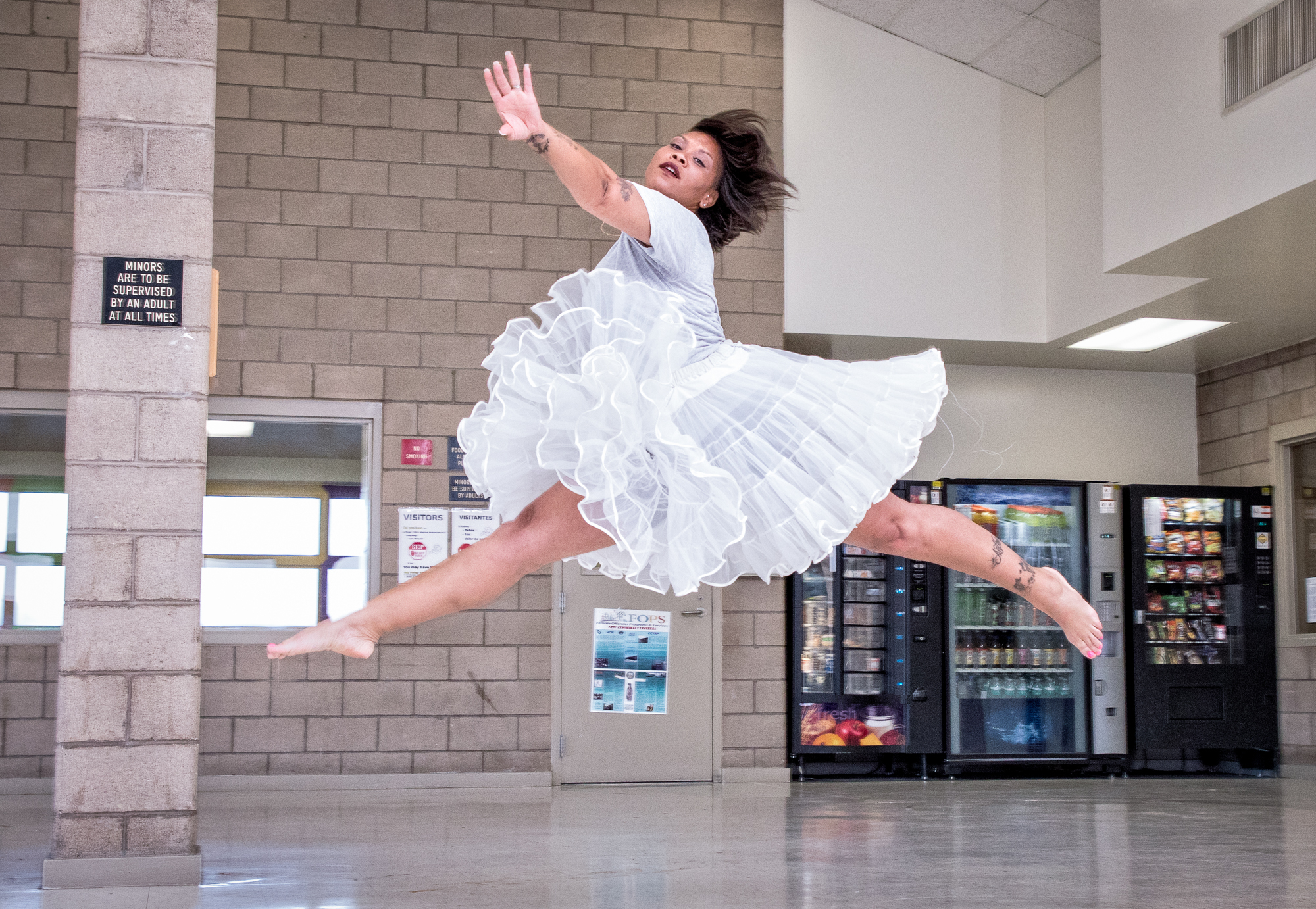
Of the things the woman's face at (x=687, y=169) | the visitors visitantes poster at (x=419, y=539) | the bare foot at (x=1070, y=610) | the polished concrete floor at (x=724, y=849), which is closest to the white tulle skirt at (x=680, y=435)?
the woman's face at (x=687, y=169)

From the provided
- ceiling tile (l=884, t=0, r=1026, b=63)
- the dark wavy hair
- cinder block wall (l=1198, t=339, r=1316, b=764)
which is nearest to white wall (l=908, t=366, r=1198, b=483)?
cinder block wall (l=1198, t=339, r=1316, b=764)

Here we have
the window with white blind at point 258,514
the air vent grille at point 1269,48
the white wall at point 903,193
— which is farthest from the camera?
the white wall at point 903,193

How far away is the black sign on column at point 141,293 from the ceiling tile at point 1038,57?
184 inches

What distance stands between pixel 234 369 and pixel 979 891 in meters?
4.40

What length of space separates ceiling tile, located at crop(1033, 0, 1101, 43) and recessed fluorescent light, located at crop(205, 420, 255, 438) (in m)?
4.49

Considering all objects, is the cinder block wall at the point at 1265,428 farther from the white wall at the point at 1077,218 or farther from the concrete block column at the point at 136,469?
the concrete block column at the point at 136,469

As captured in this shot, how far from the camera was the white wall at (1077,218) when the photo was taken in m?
6.53

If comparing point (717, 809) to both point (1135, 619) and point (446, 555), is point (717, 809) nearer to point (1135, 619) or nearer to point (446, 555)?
point (446, 555)

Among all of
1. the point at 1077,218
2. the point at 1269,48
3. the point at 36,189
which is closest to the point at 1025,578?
the point at 1269,48

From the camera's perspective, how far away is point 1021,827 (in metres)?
4.88

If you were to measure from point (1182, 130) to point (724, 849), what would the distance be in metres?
3.44

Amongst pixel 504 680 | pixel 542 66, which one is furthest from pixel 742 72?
pixel 504 680

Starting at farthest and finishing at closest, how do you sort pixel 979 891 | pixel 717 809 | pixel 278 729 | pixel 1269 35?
pixel 278 729 → pixel 717 809 → pixel 1269 35 → pixel 979 891

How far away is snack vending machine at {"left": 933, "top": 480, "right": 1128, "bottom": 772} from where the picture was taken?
283 inches
